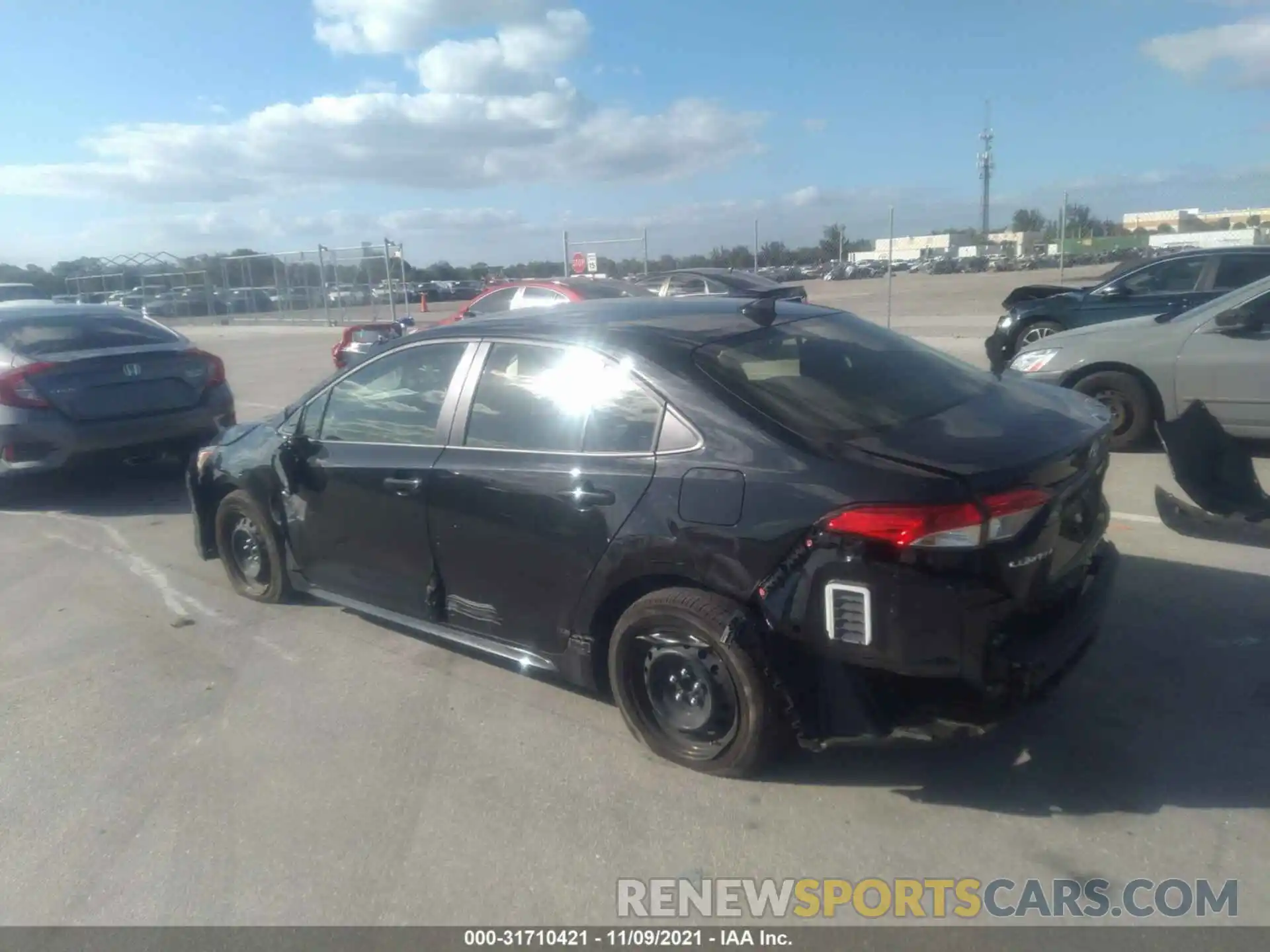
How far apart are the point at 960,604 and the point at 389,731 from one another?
2348 mm

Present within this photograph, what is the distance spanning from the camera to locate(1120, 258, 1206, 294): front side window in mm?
10719

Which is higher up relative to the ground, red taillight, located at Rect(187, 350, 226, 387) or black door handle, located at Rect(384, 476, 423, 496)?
red taillight, located at Rect(187, 350, 226, 387)

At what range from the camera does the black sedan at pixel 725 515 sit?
310cm

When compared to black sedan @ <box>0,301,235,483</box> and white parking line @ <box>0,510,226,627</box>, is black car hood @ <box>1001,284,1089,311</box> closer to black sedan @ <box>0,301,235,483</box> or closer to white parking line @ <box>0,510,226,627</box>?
black sedan @ <box>0,301,235,483</box>

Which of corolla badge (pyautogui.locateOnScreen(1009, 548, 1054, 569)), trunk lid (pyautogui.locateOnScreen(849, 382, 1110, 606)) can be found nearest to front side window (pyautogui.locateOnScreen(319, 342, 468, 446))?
trunk lid (pyautogui.locateOnScreen(849, 382, 1110, 606))

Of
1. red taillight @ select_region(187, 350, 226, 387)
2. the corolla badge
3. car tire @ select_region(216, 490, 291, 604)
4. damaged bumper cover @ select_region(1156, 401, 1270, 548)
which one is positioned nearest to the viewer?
the corolla badge

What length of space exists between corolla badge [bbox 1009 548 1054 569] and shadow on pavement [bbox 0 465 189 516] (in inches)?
268

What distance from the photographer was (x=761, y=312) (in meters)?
4.20

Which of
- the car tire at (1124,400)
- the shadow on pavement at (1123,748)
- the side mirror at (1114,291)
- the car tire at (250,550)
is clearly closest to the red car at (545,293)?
the side mirror at (1114,291)

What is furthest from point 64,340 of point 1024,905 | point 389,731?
point 1024,905

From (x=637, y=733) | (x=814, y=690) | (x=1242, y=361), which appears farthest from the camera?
(x=1242, y=361)
